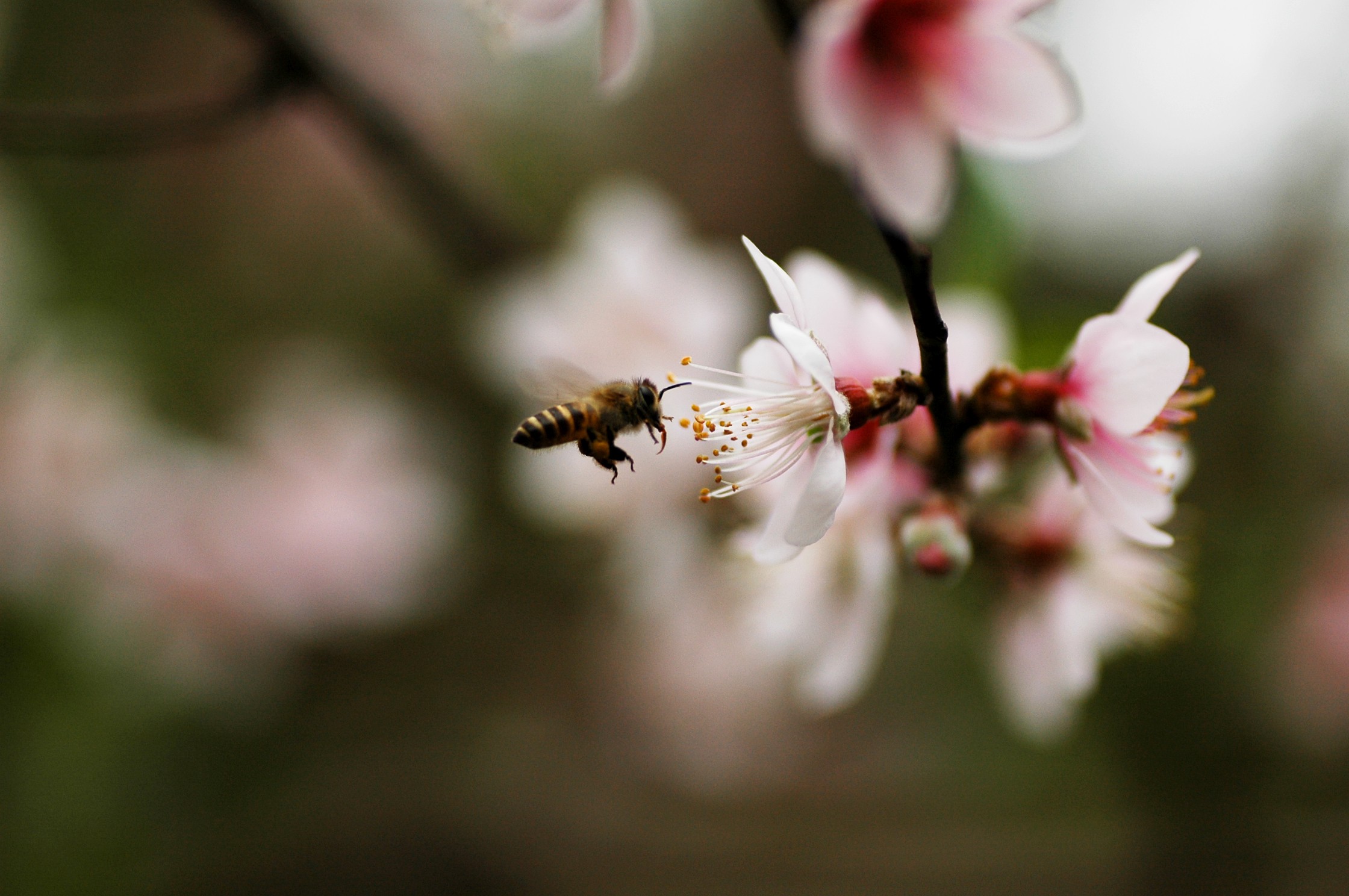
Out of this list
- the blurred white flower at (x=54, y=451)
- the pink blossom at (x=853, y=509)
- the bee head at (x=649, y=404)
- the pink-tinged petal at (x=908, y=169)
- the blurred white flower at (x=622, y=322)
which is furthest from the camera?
the blurred white flower at (x=54, y=451)

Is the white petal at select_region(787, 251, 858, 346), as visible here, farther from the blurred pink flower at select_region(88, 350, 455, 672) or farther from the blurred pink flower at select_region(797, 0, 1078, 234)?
the blurred pink flower at select_region(88, 350, 455, 672)

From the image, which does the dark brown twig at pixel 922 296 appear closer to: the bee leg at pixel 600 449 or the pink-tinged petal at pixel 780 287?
the pink-tinged petal at pixel 780 287

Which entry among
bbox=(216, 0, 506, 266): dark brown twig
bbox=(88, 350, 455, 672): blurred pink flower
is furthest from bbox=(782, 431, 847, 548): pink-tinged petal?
bbox=(88, 350, 455, 672): blurred pink flower

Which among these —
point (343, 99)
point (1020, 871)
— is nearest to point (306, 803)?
point (1020, 871)

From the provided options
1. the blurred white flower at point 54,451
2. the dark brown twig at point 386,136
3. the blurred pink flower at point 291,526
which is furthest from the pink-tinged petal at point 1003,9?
the blurred white flower at point 54,451

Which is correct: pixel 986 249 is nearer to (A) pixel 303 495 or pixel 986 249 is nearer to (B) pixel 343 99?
(B) pixel 343 99

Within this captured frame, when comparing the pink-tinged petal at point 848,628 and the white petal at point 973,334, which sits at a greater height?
the white petal at point 973,334
